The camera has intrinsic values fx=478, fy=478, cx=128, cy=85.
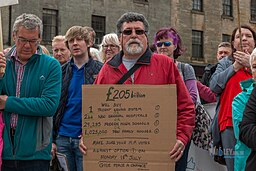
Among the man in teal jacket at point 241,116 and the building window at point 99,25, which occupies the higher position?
the building window at point 99,25

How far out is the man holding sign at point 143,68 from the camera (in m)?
4.02

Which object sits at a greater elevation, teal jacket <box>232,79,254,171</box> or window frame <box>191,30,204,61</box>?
window frame <box>191,30,204,61</box>

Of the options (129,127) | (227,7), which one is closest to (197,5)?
(227,7)

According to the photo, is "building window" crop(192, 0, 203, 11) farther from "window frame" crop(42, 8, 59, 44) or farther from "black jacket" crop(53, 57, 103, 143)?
"black jacket" crop(53, 57, 103, 143)

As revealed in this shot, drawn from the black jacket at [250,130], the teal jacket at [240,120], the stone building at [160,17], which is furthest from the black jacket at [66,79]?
the stone building at [160,17]

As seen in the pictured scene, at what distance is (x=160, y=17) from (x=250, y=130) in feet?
82.2

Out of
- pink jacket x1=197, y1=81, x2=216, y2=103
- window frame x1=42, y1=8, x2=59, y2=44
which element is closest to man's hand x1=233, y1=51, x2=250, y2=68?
pink jacket x1=197, y1=81, x2=216, y2=103

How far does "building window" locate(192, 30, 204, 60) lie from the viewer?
30141 millimetres

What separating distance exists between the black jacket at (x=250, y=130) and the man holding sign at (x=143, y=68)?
1.45ft

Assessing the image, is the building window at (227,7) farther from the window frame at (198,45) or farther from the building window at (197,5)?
the window frame at (198,45)

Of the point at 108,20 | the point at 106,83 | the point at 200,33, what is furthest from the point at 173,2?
the point at 106,83

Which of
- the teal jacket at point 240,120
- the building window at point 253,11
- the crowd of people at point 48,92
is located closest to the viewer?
the crowd of people at point 48,92

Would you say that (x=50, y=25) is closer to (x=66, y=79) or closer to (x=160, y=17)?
(x=160, y=17)

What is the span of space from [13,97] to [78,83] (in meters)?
1.46
